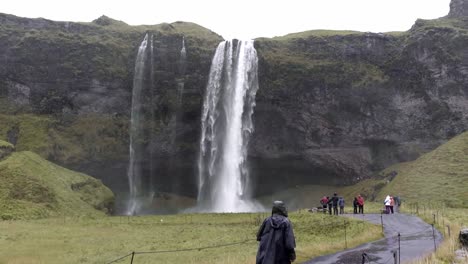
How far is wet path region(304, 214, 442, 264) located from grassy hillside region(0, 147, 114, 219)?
105 ft

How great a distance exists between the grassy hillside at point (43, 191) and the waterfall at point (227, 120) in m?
15.4

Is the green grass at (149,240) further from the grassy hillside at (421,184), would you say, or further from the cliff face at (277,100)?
the cliff face at (277,100)

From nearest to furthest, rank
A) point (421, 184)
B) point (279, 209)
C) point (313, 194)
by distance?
point (279, 209) < point (421, 184) < point (313, 194)

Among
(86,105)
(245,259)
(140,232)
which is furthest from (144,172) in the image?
(245,259)

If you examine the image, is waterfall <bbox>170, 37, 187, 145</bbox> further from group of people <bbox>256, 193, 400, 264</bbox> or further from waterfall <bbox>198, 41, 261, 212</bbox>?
group of people <bbox>256, 193, 400, 264</bbox>

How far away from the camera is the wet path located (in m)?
16.7

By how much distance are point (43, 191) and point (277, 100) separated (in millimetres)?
34816

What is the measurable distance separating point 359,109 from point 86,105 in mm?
41399

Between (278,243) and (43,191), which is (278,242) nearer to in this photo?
(278,243)

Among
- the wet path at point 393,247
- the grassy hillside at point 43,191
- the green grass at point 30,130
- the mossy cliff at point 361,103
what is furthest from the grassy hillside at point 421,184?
the green grass at point 30,130

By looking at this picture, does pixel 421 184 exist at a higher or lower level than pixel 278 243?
lower

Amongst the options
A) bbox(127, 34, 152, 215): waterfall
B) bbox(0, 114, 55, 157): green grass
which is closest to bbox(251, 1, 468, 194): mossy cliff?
bbox(127, 34, 152, 215): waterfall

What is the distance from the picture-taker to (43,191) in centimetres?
4684

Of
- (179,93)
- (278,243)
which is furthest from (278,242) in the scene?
(179,93)
